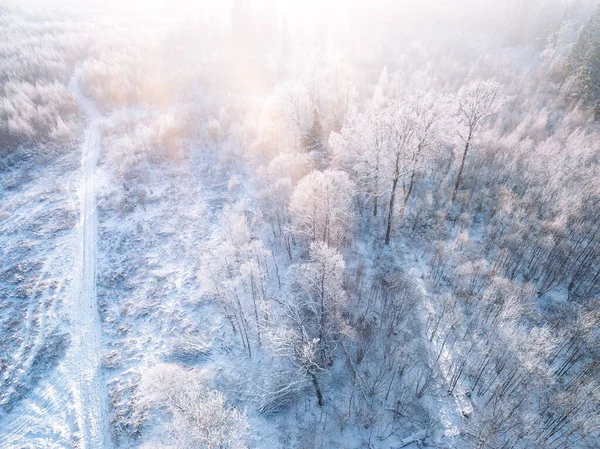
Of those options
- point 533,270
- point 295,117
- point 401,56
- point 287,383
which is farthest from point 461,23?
point 287,383

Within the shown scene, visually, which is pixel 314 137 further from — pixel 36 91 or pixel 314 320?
pixel 36 91

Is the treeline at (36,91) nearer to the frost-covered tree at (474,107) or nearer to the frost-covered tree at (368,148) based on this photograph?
the frost-covered tree at (368,148)

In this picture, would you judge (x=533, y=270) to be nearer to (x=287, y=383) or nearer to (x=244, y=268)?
(x=287, y=383)

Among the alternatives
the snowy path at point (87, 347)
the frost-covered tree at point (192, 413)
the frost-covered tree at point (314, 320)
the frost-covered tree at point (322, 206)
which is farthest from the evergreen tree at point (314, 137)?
the frost-covered tree at point (192, 413)

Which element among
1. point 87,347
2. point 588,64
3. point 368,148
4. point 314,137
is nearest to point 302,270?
point 368,148

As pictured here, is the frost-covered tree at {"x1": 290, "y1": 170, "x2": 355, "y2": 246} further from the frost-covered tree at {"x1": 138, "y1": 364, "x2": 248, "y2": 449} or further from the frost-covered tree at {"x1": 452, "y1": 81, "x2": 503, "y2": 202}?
the frost-covered tree at {"x1": 138, "y1": 364, "x2": 248, "y2": 449}
